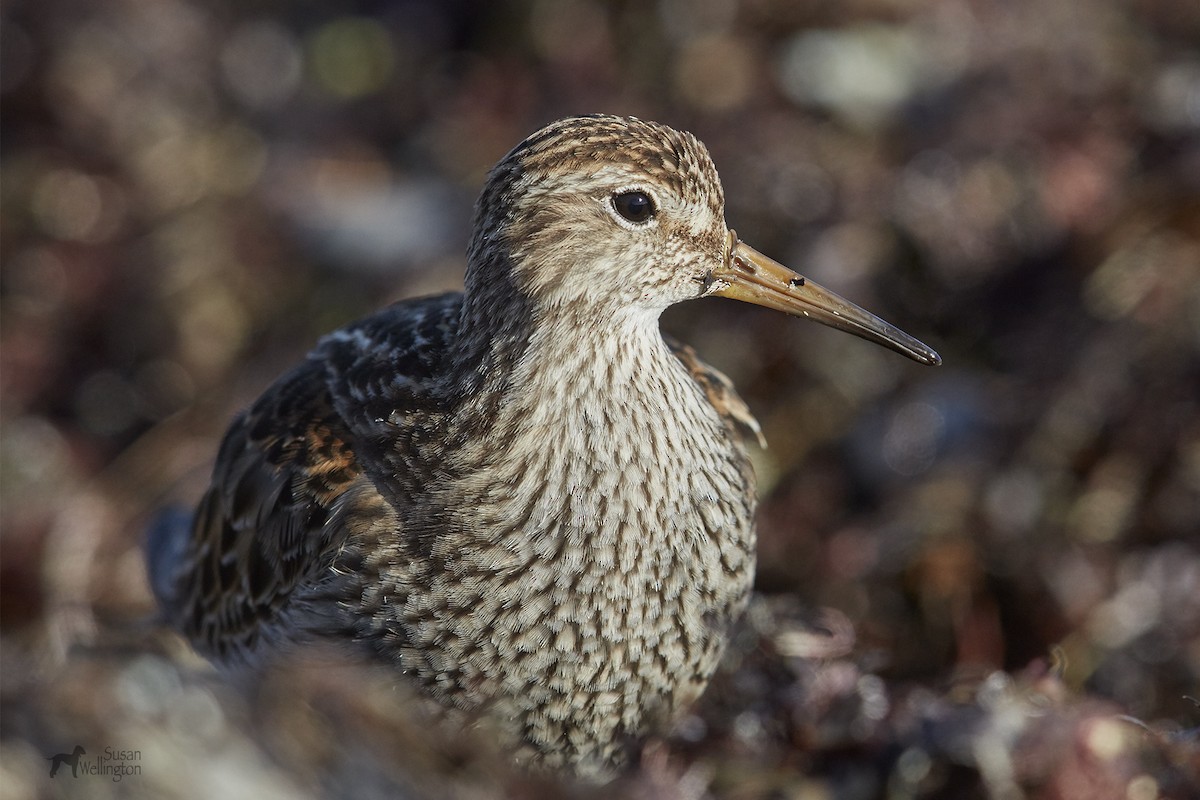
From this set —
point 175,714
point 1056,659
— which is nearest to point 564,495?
point 175,714

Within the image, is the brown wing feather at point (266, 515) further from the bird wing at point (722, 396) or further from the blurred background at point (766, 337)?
the bird wing at point (722, 396)

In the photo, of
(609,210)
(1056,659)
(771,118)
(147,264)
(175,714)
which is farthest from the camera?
(147,264)

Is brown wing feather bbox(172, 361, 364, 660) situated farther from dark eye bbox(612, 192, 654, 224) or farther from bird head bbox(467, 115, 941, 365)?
dark eye bbox(612, 192, 654, 224)

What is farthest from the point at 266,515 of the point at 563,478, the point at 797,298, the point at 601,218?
the point at 797,298

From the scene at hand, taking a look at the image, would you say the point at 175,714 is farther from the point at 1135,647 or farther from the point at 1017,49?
the point at 1017,49

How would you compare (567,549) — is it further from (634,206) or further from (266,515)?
(266,515)

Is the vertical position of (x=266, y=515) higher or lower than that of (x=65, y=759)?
higher
